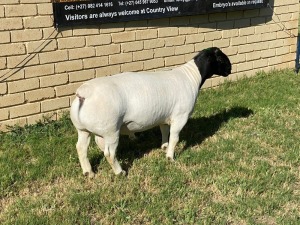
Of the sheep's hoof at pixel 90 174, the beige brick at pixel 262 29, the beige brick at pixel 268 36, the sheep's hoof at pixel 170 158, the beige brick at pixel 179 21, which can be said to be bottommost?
the sheep's hoof at pixel 170 158

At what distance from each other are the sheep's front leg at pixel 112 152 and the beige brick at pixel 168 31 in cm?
320

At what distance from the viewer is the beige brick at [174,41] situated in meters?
7.71

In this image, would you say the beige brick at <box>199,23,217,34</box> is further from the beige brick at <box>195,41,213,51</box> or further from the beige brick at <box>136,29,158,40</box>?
the beige brick at <box>136,29,158,40</box>

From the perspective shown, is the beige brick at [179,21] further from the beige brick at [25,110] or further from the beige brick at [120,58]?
the beige brick at [25,110]

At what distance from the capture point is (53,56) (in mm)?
6426

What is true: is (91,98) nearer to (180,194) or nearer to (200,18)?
(180,194)

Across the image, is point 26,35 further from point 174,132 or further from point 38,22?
point 174,132

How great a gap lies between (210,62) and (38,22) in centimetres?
→ 231

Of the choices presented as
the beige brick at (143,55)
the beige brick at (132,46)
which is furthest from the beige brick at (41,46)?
the beige brick at (143,55)

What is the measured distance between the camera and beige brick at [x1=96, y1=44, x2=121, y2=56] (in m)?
6.86

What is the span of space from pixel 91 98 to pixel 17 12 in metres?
2.17

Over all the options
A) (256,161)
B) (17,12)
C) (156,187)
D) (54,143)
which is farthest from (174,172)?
(17,12)

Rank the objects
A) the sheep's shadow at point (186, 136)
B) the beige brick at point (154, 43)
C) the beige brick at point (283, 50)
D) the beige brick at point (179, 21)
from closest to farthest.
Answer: the sheep's shadow at point (186, 136) < the beige brick at point (154, 43) < the beige brick at point (179, 21) < the beige brick at point (283, 50)

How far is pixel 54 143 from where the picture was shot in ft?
19.2
